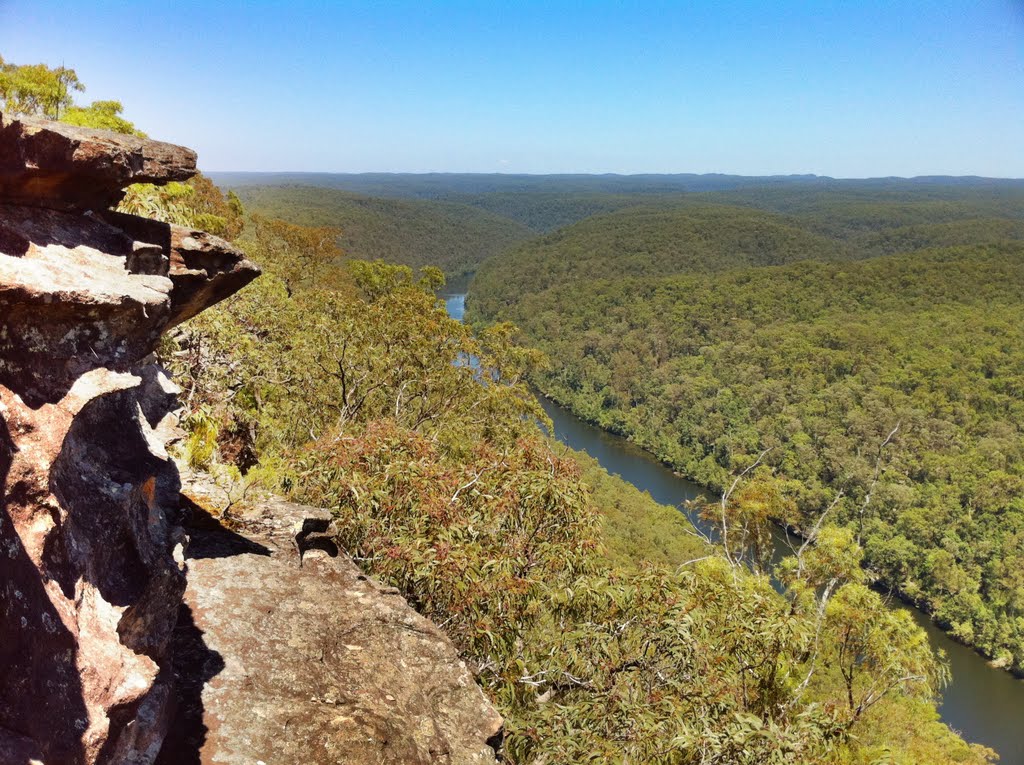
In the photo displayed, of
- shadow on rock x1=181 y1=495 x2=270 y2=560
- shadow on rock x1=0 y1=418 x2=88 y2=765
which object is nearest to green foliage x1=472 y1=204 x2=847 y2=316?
shadow on rock x1=181 y1=495 x2=270 y2=560

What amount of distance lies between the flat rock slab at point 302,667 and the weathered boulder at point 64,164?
9.41 feet

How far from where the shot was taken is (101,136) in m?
3.01

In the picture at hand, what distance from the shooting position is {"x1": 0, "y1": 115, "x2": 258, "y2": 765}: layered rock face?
244 cm

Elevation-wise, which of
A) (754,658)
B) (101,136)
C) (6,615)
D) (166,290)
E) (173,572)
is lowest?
(754,658)

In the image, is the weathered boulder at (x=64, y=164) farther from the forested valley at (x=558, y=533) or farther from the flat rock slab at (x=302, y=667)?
the forested valley at (x=558, y=533)

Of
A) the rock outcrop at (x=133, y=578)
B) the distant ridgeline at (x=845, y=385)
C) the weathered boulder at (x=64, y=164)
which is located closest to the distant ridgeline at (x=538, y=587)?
the rock outcrop at (x=133, y=578)

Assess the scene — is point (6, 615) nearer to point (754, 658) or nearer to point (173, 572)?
point (173, 572)

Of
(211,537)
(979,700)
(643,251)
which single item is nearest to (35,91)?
(211,537)

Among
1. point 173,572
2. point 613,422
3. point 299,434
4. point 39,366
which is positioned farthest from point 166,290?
point 613,422

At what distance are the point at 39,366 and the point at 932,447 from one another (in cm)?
5512

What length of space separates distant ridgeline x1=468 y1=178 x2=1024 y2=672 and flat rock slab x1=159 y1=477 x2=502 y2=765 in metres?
10.2

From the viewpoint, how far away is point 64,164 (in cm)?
283

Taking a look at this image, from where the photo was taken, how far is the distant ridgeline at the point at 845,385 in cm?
3731

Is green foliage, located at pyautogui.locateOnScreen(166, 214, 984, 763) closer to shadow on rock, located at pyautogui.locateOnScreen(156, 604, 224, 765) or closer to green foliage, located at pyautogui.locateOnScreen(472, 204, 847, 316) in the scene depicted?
shadow on rock, located at pyautogui.locateOnScreen(156, 604, 224, 765)
